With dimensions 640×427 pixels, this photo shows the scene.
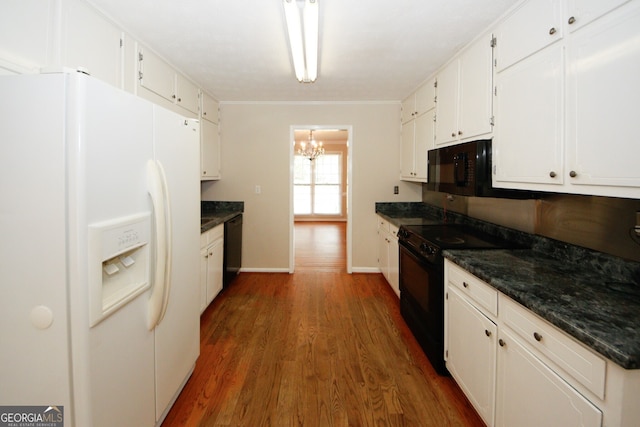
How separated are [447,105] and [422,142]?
67 cm

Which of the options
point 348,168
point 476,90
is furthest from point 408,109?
point 476,90

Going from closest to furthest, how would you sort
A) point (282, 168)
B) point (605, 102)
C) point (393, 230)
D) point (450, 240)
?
1. point (605, 102)
2. point (450, 240)
3. point (393, 230)
4. point (282, 168)

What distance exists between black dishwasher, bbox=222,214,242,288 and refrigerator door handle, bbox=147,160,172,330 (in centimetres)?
209

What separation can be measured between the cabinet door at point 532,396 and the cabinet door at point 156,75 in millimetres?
2831

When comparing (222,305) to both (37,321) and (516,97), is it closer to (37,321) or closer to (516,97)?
(37,321)

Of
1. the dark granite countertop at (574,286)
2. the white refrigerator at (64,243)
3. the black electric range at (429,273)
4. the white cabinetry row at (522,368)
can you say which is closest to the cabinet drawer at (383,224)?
the black electric range at (429,273)

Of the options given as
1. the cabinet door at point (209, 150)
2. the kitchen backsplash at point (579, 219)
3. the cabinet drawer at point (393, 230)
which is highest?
the cabinet door at point (209, 150)

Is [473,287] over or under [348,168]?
under

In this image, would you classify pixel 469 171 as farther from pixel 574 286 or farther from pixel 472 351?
pixel 472 351

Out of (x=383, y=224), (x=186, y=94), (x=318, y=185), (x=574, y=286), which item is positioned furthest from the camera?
(x=318, y=185)

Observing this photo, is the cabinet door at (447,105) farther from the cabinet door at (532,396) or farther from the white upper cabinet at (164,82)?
the white upper cabinet at (164,82)

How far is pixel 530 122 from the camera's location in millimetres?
1643

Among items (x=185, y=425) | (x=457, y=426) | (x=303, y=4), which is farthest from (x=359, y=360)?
(x=303, y=4)

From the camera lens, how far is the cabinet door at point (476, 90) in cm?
205
